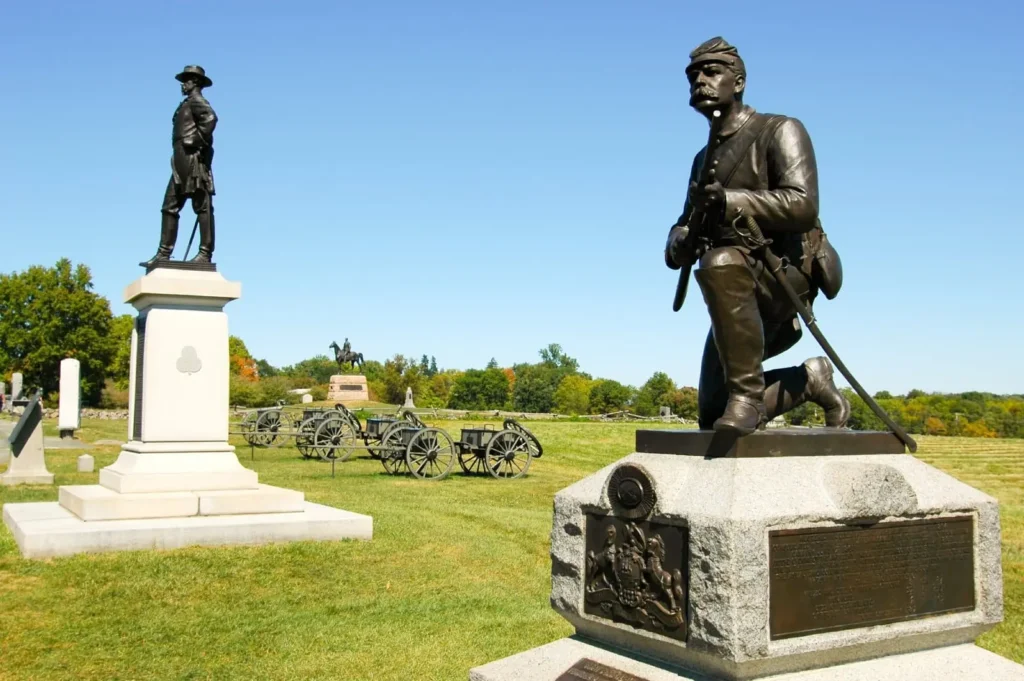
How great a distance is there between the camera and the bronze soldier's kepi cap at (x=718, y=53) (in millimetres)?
4082

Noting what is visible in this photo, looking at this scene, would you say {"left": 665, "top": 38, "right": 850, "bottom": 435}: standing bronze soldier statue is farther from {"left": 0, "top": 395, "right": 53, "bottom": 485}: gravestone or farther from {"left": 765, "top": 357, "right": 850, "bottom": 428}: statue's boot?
{"left": 0, "top": 395, "right": 53, "bottom": 485}: gravestone

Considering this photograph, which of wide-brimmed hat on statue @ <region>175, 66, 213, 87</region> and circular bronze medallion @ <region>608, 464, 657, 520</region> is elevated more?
wide-brimmed hat on statue @ <region>175, 66, 213, 87</region>

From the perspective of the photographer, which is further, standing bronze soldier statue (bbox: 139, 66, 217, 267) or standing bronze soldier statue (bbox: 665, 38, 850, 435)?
standing bronze soldier statue (bbox: 139, 66, 217, 267)

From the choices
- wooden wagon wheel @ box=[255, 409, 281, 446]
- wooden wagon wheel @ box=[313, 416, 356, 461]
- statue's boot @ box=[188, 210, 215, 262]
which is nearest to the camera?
statue's boot @ box=[188, 210, 215, 262]

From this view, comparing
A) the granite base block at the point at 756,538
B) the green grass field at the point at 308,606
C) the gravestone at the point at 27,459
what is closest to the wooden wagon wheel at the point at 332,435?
the gravestone at the point at 27,459

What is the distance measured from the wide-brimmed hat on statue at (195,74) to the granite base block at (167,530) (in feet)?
16.2

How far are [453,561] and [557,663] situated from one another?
4430 mm

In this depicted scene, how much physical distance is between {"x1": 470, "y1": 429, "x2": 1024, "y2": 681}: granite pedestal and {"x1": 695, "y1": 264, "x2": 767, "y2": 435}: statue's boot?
0.15 meters

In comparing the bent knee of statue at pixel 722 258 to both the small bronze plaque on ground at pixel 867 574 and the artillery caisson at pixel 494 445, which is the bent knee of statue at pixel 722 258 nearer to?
the small bronze plaque on ground at pixel 867 574

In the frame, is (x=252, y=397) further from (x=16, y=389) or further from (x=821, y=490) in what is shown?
(x=821, y=490)

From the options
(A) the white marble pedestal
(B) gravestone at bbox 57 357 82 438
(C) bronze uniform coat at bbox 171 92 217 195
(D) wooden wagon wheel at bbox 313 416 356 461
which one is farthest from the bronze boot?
(B) gravestone at bbox 57 357 82 438

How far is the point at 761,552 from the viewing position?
11.4ft

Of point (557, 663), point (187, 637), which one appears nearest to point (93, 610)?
point (187, 637)

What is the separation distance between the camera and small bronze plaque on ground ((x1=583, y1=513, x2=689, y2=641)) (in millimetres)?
3645
